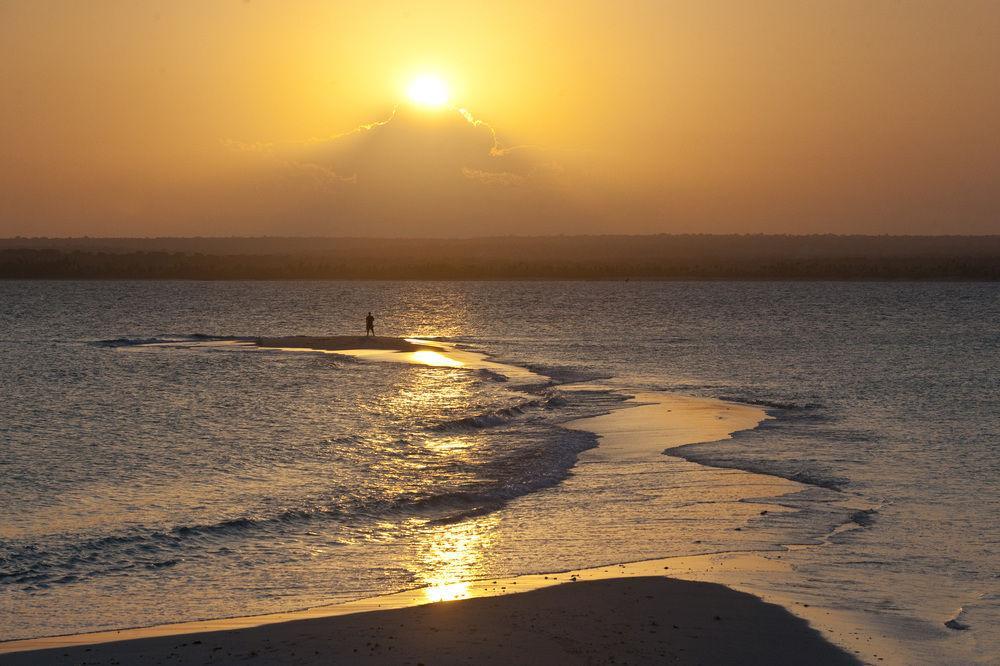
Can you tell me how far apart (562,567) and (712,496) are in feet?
17.4

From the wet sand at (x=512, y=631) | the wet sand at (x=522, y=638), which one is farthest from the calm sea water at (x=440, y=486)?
the wet sand at (x=522, y=638)

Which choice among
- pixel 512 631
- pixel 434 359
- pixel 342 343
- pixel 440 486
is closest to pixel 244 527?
pixel 440 486

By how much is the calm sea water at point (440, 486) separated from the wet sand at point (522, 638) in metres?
1.08

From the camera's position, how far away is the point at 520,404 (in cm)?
3178

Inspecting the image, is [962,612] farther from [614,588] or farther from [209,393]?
[209,393]

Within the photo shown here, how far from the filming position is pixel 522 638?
10195 millimetres

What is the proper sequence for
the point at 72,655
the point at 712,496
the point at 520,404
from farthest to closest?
the point at 520,404 < the point at 712,496 < the point at 72,655

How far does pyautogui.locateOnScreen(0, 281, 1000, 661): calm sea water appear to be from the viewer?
12594mm

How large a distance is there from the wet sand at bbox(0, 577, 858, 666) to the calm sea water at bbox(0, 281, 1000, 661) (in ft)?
3.55

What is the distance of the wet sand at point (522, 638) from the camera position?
9.68 m

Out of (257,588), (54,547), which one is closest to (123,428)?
(54,547)

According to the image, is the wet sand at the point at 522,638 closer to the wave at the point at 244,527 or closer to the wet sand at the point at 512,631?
the wet sand at the point at 512,631

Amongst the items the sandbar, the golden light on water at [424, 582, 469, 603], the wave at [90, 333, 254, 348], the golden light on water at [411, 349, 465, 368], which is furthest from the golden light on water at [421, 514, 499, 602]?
the wave at [90, 333, 254, 348]

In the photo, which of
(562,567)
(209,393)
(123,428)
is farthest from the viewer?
(209,393)
